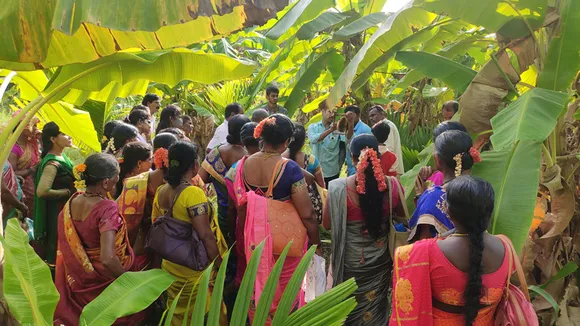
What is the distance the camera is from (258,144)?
3998 mm

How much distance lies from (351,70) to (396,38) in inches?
38.9

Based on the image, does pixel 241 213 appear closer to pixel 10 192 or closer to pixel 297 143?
pixel 297 143

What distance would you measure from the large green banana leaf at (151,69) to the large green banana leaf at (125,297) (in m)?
1.41

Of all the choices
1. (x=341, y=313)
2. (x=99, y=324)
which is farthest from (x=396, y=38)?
(x=99, y=324)

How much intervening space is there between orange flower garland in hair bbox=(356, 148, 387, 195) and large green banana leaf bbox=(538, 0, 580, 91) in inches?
46.3

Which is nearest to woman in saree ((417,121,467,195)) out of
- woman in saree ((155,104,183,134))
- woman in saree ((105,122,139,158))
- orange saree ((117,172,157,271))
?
orange saree ((117,172,157,271))

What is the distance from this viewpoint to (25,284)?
65.2 inches

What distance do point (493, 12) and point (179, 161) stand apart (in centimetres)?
228

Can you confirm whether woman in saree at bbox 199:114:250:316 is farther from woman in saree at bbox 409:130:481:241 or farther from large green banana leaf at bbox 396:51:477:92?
woman in saree at bbox 409:130:481:241

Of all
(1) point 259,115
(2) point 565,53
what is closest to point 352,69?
(2) point 565,53

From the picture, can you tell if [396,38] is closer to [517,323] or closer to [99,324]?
[517,323]

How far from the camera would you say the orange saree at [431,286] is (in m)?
2.20

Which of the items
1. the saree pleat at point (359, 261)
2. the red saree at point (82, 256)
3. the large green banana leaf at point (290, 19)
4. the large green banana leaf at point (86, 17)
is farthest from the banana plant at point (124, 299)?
the large green banana leaf at point (290, 19)

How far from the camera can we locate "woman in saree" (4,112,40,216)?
486cm
